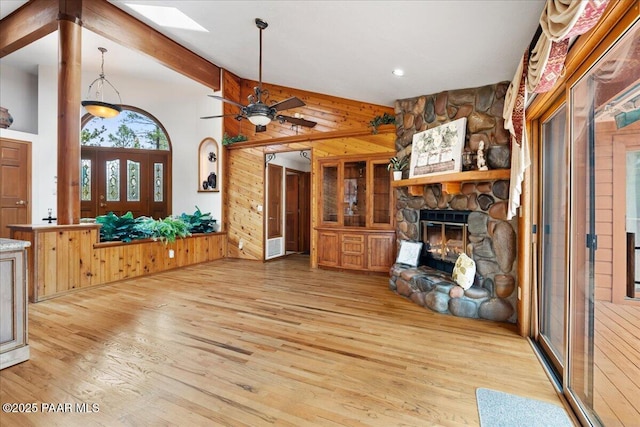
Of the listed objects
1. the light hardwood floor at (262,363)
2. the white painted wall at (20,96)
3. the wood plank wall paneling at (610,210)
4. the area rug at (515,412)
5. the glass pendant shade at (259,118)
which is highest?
the white painted wall at (20,96)

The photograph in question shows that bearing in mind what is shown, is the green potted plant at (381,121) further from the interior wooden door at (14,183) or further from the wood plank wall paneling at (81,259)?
the interior wooden door at (14,183)

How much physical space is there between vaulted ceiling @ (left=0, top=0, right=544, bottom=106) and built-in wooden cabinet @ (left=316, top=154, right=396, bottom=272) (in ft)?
3.92

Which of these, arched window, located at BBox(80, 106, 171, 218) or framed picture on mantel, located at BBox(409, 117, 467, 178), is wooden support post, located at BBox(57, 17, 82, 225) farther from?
framed picture on mantel, located at BBox(409, 117, 467, 178)

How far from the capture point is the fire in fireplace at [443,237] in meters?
3.83

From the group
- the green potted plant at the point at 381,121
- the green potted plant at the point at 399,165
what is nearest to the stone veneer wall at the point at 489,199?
the green potted plant at the point at 399,165

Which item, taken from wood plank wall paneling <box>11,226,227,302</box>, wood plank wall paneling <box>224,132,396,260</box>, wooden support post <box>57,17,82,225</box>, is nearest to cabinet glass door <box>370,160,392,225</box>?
wood plank wall paneling <box>224,132,396,260</box>

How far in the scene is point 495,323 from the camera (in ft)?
10.3

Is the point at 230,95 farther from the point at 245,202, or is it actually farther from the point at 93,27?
the point at 93,27

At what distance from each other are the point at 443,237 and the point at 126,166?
25.2 ft

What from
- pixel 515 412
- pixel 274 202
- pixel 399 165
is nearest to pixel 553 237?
pixel 515 412

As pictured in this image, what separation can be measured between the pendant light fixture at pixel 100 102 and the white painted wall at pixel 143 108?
0.13 m

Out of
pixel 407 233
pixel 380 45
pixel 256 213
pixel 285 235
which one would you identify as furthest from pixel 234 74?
pixel 407 233

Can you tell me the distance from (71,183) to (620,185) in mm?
5491

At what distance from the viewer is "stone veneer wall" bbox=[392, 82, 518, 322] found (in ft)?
10.5
